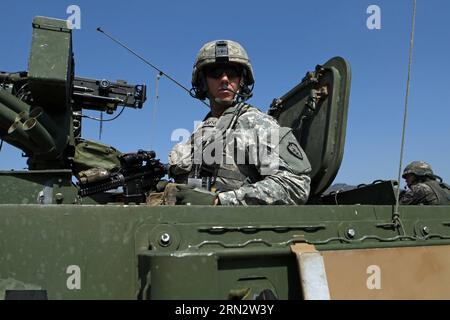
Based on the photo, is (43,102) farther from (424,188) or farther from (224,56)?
(424,188)

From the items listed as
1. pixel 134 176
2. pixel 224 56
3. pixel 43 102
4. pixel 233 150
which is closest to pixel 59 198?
pixel 43 102

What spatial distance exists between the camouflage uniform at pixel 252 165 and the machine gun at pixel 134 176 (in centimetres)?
216

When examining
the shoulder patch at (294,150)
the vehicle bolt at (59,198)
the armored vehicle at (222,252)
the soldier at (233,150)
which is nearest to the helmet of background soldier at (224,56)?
the soldier at (233,150)

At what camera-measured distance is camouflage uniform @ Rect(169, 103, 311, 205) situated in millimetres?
2445

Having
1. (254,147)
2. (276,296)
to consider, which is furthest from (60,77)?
(276,296)

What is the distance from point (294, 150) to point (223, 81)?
2.80ft

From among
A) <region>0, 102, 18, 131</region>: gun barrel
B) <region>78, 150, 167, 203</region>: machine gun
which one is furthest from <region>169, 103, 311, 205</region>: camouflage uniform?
<region>78, 150, 167, 203</region>: machine gun

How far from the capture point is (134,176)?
570 cm

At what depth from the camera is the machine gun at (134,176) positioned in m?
5.22

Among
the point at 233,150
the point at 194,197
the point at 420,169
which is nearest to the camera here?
the point at 194,197

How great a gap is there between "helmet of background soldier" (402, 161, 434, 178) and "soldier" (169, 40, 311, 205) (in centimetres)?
517

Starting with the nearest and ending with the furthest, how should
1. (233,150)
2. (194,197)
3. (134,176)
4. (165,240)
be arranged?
→ (165,240), (194,197), (233,150), (134,176)
